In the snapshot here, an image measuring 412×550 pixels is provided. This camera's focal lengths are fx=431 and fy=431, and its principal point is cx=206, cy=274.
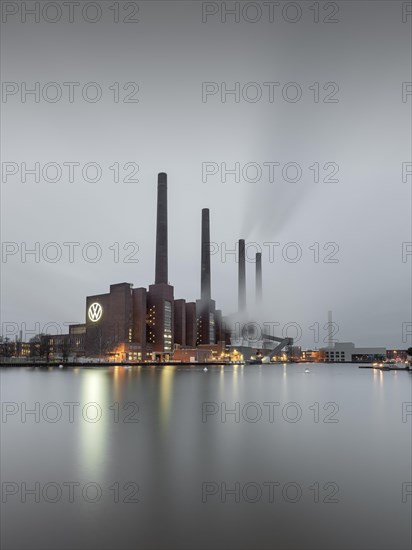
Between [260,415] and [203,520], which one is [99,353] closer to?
[260,415]

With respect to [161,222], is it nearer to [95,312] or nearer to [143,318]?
[143,318]

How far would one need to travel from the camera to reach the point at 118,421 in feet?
70.0

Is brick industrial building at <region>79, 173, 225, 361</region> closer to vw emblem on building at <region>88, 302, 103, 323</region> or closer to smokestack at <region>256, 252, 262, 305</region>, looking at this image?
vw emblem on building at <region>88, 302, 103, 323</region>

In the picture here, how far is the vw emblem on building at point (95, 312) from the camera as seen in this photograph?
464ft

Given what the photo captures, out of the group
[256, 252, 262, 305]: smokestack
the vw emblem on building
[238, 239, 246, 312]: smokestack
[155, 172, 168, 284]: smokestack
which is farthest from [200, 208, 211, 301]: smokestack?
[256, 252, 262, 305]: smokestack

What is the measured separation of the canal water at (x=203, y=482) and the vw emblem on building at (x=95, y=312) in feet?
398

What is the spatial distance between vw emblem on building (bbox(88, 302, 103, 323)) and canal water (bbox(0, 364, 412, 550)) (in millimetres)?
121246

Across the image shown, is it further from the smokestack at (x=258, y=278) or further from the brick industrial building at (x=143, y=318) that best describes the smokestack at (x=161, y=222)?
the smokestack at (x=258, y=278)

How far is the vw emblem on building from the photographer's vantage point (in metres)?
142

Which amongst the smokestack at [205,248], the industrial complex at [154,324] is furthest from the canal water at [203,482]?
the smokestack at [205,248]

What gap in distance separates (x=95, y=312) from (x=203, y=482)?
13678 centimetres

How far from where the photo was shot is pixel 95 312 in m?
143

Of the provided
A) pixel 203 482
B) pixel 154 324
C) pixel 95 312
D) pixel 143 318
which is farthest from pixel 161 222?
pixel 203 482

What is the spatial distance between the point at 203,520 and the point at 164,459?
17.5 feet
